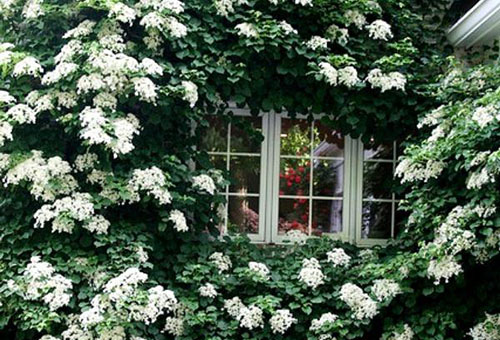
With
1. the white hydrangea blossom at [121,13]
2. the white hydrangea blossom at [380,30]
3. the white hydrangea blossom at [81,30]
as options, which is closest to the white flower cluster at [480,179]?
the white hydrangea blossom at [380,30]

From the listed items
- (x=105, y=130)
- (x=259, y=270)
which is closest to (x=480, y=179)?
(x=259, y=270)

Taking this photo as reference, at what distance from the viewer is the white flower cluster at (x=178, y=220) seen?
4.48 meters

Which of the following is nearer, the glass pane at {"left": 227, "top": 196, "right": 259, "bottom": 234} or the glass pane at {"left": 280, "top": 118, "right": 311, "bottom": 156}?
the glass pane at {"left": 227, "top": 196, "right": 259, "bottom": 234}

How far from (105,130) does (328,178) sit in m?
2.10

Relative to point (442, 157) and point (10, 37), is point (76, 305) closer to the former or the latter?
point (10, 37)

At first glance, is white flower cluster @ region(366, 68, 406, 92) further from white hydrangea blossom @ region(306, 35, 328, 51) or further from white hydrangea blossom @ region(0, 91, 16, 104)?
white hydrangea blossom @ region(0, 91, 16, 104)

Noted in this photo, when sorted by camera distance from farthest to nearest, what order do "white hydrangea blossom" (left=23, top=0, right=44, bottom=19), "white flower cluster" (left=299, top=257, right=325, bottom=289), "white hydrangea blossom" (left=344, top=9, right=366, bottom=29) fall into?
"white hydrangea blossom" (left=344, top=9, right=366, bottom=29)
"white hydrangea blossom" (left=23, top=0, right=44, bottom=19)
"white flower cluster" (left=299, top=257, right=325, bottom=289)

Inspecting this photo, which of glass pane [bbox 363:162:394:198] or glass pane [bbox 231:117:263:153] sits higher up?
glass pane [bbox 231:117:263:153]

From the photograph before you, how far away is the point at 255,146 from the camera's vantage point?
5344mm

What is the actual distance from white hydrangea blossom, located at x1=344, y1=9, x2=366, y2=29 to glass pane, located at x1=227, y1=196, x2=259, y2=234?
1.69 metres

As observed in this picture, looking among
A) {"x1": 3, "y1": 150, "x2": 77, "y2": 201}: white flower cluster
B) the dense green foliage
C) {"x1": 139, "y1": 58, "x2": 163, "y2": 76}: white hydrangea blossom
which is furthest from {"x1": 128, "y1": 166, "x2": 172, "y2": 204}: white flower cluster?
{"x1": 139, "y1": 58, "x2": 163, "y2": 76}: white hydrangea blossom

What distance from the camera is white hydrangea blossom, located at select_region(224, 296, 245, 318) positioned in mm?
4410

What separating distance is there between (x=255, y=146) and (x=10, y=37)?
2.22 metres

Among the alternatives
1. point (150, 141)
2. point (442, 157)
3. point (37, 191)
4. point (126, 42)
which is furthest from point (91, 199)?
point (442, 157)
